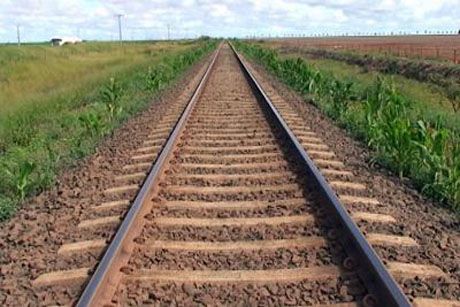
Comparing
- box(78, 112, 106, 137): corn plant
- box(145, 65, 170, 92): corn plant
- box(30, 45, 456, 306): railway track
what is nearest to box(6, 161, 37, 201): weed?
box(30, 45, 456, 306): railway track

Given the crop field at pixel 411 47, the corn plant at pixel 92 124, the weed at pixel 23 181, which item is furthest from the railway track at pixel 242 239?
the crop field at pixel 411 47

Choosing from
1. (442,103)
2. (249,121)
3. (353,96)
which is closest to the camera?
(249,121)

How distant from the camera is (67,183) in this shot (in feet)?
24.6

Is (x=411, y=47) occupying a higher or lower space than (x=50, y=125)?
higher

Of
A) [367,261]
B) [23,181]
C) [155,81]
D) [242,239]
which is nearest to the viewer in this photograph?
[367,261]

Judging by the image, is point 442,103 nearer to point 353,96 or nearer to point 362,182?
point 353,96

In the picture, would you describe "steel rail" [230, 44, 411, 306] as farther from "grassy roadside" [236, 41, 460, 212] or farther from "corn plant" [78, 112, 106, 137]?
"corn plant" [78, 112, 106, 137]

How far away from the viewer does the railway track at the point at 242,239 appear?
4127mm

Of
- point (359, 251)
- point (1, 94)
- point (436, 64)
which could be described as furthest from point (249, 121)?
point (436, 64)

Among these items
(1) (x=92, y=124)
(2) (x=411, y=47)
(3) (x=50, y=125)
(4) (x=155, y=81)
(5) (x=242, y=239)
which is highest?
(2) (x=411, y=47)

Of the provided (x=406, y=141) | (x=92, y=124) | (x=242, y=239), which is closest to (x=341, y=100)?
(x=92, y=124)

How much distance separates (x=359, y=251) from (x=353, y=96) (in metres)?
9.97

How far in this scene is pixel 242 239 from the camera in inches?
204

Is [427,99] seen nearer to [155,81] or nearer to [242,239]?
[155,81]
